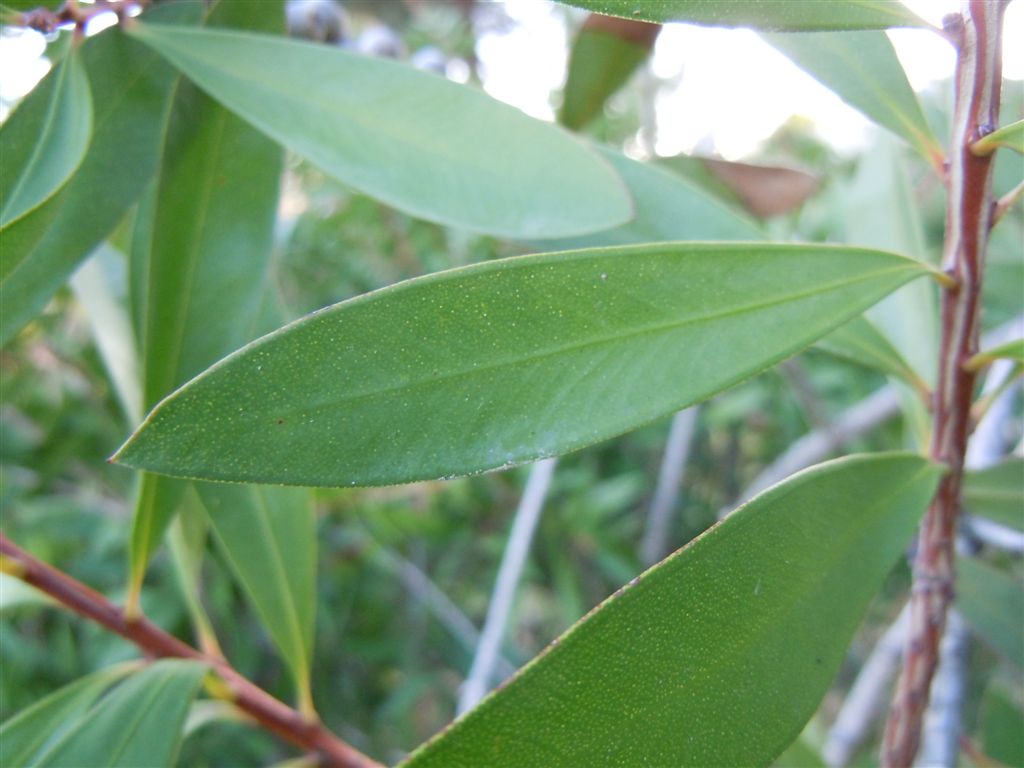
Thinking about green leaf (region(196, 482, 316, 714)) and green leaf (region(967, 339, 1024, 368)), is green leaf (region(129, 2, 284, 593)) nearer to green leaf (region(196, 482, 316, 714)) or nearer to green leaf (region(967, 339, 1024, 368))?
green leaf (region(196, 482, 316, 714))

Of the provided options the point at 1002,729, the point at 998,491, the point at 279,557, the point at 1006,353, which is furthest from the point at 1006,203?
the point at 1002,729

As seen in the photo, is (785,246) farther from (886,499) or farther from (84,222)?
(84,222)

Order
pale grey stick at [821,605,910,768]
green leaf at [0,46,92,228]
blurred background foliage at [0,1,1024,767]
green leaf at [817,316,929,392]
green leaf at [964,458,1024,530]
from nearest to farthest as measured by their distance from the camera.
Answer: green leaf at [0,46,92,228], green leaf at [817,316,929,392], green leaf at [964,458,1024,530], pale grey stick at [821,605,910,768], blurred background foliage at [0,1,1024,767]

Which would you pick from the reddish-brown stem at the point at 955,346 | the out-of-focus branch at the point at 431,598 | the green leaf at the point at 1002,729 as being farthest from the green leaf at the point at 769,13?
the out-of-focus branch at the point at 431,598

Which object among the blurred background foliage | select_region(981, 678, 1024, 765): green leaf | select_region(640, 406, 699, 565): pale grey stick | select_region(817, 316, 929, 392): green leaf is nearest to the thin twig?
select_region(817, 316, 929, 392): green leaf

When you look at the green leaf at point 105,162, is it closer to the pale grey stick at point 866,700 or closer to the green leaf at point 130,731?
the green leaf at point 130,731

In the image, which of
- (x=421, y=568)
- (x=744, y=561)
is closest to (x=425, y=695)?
(x=421, y=568)

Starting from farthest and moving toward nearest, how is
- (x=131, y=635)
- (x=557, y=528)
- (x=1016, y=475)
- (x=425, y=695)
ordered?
1. (x=425, y=695)
2. (x=557, y=528)
3. (x=1016, y=475)
4. (x=131, y=635)
